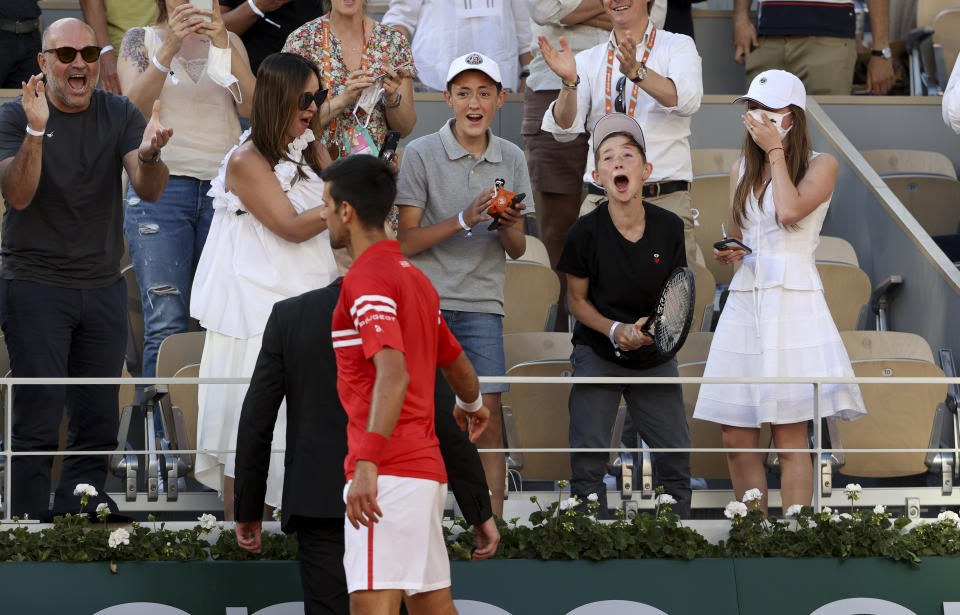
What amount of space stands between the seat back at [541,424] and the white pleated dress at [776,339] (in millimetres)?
634

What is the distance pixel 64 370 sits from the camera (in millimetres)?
4809

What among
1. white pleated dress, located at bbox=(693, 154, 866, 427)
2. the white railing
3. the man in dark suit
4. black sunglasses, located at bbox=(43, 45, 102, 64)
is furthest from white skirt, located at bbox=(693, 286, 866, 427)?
black sunglasses, located at bbox=(43, 45, 102, 64)

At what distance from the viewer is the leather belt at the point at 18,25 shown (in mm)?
7297

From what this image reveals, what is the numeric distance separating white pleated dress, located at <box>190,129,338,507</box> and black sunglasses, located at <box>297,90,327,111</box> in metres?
0.13

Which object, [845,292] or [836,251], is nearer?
[845,292]

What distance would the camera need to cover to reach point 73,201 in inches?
195

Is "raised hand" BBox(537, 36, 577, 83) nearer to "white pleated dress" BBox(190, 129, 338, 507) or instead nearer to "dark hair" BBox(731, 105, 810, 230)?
"dark hair" BBox(731, 105, 810, 230)

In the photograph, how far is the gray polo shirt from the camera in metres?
5.05

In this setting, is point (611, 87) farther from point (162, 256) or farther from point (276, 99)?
point (162, 256)

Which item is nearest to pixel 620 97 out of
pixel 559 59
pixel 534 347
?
pixel 559 59

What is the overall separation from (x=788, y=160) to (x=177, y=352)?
2.52 metres

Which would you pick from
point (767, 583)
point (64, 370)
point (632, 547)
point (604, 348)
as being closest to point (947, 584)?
point (767, 583)

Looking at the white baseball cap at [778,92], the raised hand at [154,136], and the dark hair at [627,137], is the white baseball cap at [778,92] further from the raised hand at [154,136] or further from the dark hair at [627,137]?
the raised hand at [154,136]

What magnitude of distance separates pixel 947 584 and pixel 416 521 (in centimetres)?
210
